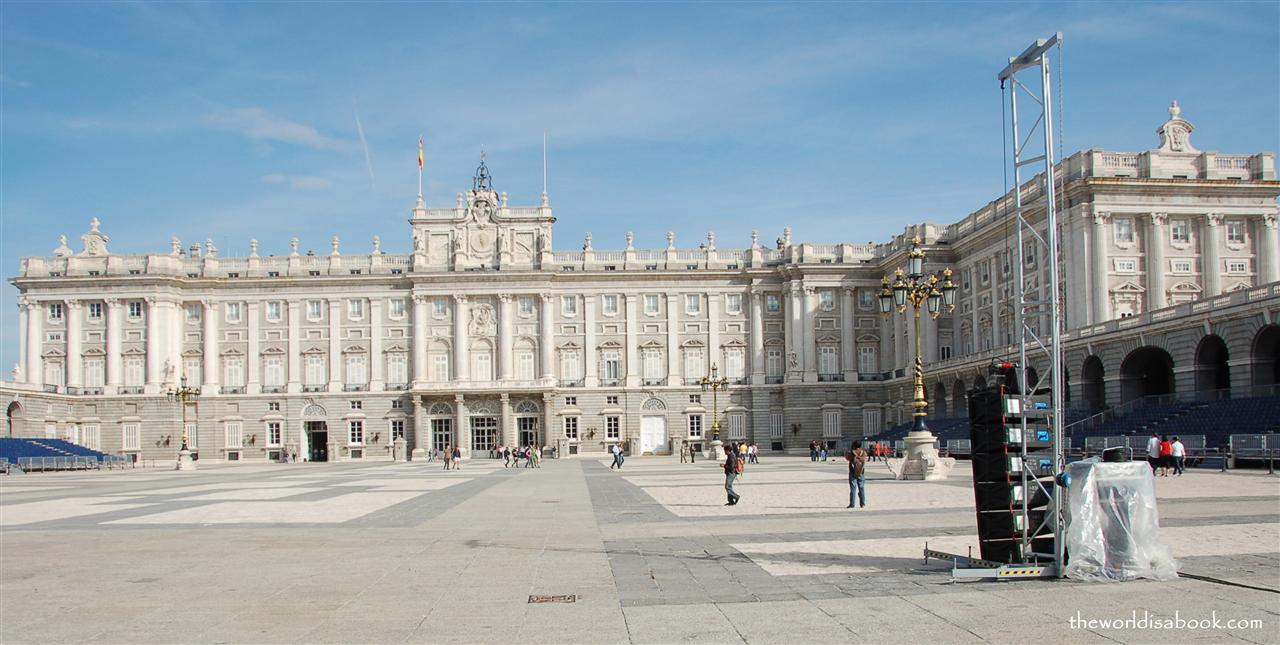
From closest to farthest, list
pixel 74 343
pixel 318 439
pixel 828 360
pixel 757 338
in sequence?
pixel 74 343 < pixel 828 360 < pixel 757 338 < pixel 318 439

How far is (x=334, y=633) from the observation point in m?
10.5

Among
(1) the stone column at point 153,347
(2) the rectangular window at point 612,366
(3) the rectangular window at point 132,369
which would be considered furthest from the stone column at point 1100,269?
(3) the rectangular window at point 132,369

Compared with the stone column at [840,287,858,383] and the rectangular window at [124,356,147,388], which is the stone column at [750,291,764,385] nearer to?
the stone column at [840,287,858,383]

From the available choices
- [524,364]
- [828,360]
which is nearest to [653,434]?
[524,364]

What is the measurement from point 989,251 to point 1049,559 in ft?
183

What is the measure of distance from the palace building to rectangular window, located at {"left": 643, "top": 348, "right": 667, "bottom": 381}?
6.1 inches

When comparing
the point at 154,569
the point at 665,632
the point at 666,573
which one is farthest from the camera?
the point at 154,569

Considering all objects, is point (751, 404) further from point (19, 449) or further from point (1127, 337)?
point (19, 449)

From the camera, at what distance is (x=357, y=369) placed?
8300 cm

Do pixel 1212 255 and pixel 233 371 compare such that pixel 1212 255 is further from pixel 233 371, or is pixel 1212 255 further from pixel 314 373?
pixel 233 371

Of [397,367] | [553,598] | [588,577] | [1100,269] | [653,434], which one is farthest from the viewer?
[397,367]

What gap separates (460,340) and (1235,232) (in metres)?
51.4

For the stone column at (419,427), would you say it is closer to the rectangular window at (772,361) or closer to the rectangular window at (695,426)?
the rectangular window at (695,426)

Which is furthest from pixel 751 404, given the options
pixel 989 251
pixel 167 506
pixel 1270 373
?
pixel 167 506
